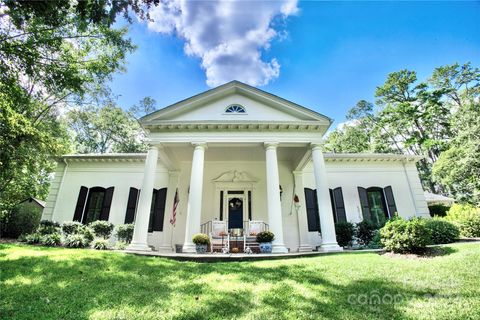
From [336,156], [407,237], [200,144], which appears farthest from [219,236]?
[336,156]

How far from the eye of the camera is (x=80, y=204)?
1229 cm

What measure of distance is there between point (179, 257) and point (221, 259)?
1.31 metres

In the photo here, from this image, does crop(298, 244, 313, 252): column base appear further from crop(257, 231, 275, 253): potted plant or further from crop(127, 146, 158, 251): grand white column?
crop(127, 146, 158, 251): grand white column

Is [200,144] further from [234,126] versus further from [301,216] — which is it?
[301,216]

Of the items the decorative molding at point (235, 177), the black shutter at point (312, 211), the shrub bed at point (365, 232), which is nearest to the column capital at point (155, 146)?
the decorative molding at point (235, 177)

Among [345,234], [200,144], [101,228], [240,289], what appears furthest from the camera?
[101,228]

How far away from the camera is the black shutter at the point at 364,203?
486 inches

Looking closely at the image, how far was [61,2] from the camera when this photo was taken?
14.4 feet

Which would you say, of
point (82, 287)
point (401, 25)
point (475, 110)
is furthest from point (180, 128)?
point (475, 110)

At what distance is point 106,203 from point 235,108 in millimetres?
8409

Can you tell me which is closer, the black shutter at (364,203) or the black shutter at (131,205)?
the black shutter at (131,205)

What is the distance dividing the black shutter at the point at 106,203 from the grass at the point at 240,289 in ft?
20.2

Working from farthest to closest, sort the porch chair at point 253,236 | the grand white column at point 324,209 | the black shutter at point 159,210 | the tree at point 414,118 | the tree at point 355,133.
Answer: the tree at point 355,133 → the tree at point 414,118 → the black shutter at point 159,210 → the porch chair at point 253,236 → the grand white column at point 324,209

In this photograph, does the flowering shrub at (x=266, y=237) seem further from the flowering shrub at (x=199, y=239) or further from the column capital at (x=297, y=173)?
the column capital at (x=297, y=173)
